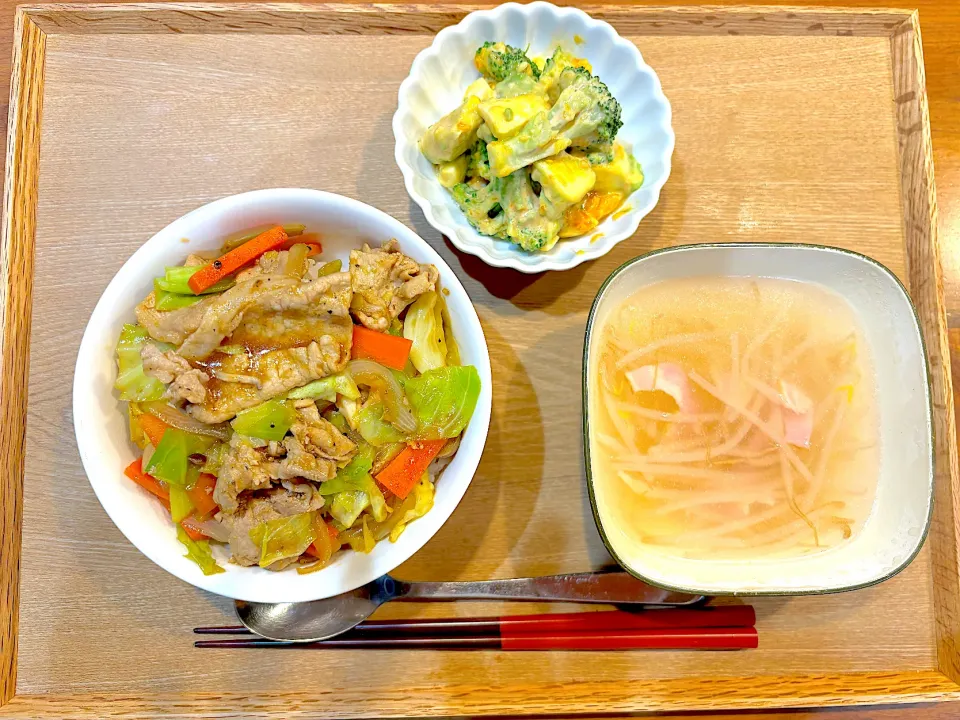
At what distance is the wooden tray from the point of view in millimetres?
1976

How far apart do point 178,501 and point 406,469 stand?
0.59 m

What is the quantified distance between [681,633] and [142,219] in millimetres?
2170

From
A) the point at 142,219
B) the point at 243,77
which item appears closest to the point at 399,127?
the point at 243,77

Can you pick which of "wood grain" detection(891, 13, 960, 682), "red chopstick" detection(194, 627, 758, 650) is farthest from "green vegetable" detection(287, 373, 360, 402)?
"wood grain" detection(891, 13, 960, 682)

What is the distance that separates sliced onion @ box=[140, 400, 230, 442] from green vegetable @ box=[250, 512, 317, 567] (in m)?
0.25

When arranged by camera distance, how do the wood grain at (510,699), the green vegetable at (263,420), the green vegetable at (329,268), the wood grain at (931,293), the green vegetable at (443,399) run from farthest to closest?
the wood grain at (931,293) → the wood grain at (510,699) → the green vegetable at (329,268) → the green vegetable at (443,399) → the green vegetable at (263,420)

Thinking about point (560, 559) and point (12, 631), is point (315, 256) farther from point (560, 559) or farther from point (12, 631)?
point (12, 631)

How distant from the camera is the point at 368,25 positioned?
7.18 feet

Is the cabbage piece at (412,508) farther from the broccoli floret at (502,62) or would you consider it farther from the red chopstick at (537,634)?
the broccoli floret at (502,62)

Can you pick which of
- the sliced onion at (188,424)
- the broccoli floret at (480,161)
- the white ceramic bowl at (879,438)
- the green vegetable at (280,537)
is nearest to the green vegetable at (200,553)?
the green vegetable at (280,537)

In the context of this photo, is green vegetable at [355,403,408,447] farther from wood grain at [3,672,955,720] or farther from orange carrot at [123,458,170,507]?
wood grain at [3,672,955,720]

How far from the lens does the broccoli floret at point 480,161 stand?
1881 millimetres

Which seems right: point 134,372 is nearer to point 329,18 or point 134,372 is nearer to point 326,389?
point 326,389

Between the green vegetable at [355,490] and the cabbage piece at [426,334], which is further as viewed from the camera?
the cabbage piece at [426,334]
